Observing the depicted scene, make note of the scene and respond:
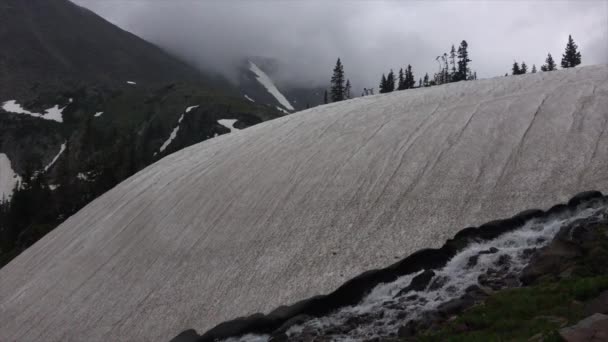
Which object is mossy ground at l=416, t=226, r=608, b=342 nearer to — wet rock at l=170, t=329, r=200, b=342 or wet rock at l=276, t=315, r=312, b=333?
wet rock at l=276, t=315, r=312, b=333

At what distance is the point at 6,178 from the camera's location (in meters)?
113

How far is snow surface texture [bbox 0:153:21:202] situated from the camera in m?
104

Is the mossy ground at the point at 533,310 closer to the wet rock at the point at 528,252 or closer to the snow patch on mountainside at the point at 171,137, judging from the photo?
the wet rock at the point at 528,252

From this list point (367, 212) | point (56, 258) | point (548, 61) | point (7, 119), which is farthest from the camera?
point (7, 119)

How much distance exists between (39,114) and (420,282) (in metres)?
149

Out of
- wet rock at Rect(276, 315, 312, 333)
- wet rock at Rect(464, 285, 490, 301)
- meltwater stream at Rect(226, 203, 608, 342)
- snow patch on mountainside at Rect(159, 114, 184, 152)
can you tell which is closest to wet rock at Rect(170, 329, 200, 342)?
meltwater stream at Rect(226, 203, 608, 342)

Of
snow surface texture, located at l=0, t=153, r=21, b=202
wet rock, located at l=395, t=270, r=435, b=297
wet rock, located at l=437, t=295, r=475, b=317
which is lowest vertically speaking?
snow surface texture, located at l=0, t=153, r=21, b=202

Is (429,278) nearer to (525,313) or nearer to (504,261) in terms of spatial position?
(504,261)

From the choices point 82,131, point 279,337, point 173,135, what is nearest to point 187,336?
point 279,337

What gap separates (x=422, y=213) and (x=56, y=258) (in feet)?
70.3

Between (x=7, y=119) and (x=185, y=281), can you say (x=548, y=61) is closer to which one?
(x=185, y=281)

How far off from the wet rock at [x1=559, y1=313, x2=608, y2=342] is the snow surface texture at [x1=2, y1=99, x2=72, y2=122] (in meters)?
148

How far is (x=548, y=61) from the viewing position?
9356 cm

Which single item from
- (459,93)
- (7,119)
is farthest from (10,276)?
(7,119)
